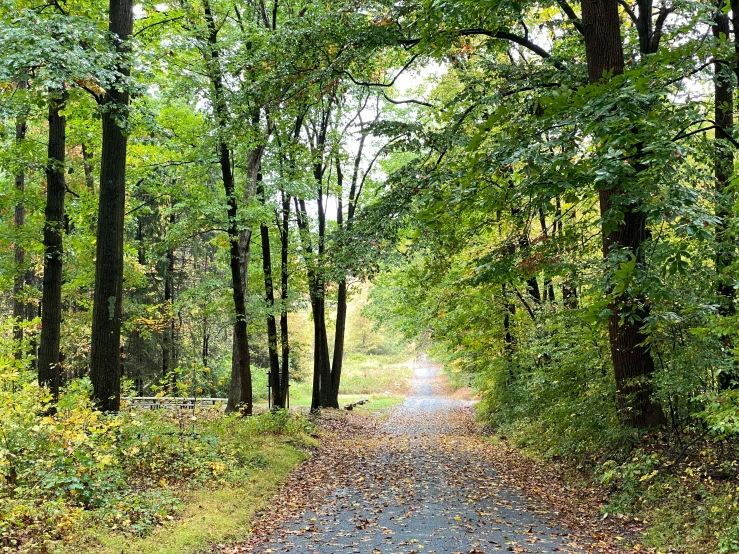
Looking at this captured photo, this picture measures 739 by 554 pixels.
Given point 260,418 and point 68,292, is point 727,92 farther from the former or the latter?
point 68,292

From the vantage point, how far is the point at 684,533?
5.81 m

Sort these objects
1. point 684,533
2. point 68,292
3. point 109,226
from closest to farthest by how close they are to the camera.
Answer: point 684,533, point 109,226, point 68,292

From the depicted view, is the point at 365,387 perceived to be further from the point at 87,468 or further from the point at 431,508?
the point at 87,468

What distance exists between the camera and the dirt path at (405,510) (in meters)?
6.04

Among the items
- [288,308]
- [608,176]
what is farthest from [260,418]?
[608,176]

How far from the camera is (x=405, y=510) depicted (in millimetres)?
7582

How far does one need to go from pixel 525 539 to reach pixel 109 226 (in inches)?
301

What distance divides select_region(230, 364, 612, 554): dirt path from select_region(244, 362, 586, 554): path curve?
0.01 meters

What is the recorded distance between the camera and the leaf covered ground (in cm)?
604

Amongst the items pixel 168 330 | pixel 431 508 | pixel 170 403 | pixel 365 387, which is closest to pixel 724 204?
pixel 431 508

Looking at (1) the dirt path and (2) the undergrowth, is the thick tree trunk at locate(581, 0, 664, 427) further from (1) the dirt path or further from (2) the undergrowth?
(2) the undergrowth

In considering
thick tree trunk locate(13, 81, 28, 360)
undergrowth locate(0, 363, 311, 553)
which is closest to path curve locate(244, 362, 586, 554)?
undergrowth locate(0, 363, 311, 553)

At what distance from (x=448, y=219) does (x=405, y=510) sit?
423 cm

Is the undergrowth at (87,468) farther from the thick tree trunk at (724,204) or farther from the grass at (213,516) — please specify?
the thick tree trunk at (724,204)
